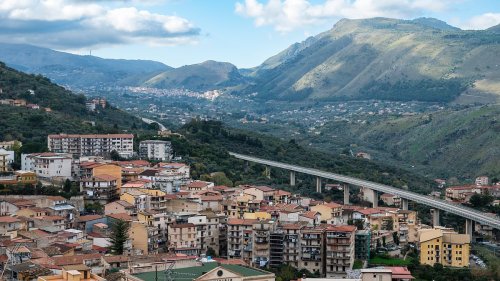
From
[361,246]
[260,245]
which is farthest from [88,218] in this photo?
[361,246]

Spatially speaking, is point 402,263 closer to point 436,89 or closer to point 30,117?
point 30,117

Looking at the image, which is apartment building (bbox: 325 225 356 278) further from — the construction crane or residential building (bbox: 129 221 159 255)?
the construction crane

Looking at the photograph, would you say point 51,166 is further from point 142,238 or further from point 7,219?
point 142,238

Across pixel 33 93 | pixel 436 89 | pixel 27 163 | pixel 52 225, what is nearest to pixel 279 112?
pixel 436 89

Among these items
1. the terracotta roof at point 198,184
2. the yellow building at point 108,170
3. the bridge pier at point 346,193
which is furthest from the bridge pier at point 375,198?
the yellow building at point 108,170

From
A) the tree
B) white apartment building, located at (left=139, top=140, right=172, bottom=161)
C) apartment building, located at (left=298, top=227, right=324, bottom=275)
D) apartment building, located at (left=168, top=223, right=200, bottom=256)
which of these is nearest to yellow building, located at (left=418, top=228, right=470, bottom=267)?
apartment building, located at (left=298, top=227, right=324, bottom=275)

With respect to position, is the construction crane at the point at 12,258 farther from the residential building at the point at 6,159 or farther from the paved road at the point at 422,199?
the paved road at the point at 422,199
